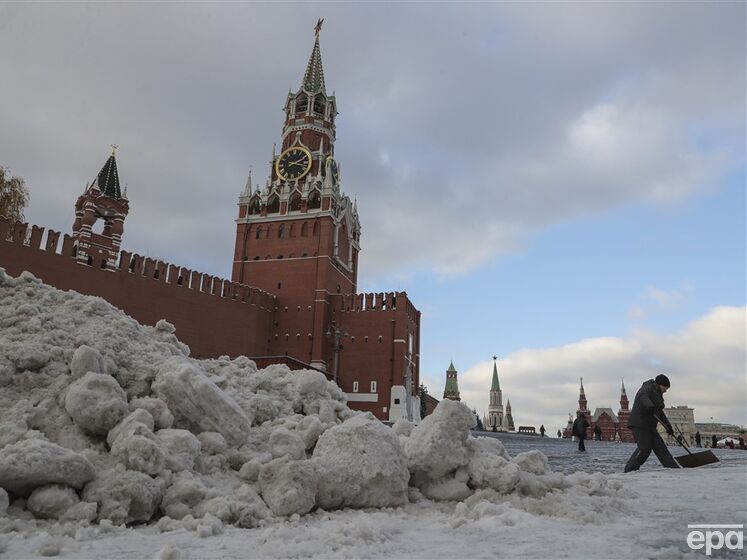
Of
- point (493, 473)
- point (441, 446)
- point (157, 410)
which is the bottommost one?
point (493, 473)

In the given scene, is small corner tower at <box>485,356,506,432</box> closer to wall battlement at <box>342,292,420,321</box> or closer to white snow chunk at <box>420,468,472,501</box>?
wall battlement at <box>342,292,420,321</box>

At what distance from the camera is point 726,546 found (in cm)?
332

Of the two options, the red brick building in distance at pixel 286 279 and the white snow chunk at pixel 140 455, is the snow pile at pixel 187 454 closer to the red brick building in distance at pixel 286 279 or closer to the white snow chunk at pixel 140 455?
the white snow chunk at pixel 140 455

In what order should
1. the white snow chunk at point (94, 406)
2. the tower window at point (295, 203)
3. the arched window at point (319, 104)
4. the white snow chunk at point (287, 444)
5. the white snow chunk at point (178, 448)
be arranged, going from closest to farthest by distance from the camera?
the white snow chunk at point (178, 448)
the white snow chunk at point (94, 406)
the white snow chunk at point (287, 444)
the tower window at point (295, 203)
the arched window at point (319, 104)

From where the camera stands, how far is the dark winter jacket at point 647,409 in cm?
750

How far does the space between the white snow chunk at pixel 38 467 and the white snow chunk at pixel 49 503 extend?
87 millimetres

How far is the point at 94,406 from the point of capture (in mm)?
4535

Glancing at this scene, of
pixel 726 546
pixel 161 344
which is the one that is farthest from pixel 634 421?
pixel 161 344

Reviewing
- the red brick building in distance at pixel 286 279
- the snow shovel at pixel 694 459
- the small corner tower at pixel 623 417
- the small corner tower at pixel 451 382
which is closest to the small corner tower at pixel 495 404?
the small corner tower at pixel 451 382

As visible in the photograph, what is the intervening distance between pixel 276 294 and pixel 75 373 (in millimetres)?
30739

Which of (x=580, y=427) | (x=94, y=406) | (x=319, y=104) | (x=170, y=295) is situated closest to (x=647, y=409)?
(x=94, y=406)

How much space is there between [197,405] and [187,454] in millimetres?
744

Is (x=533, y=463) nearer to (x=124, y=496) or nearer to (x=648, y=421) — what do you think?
(x=648, y=421)

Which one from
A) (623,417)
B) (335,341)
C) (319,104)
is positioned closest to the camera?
A: (335,341)
